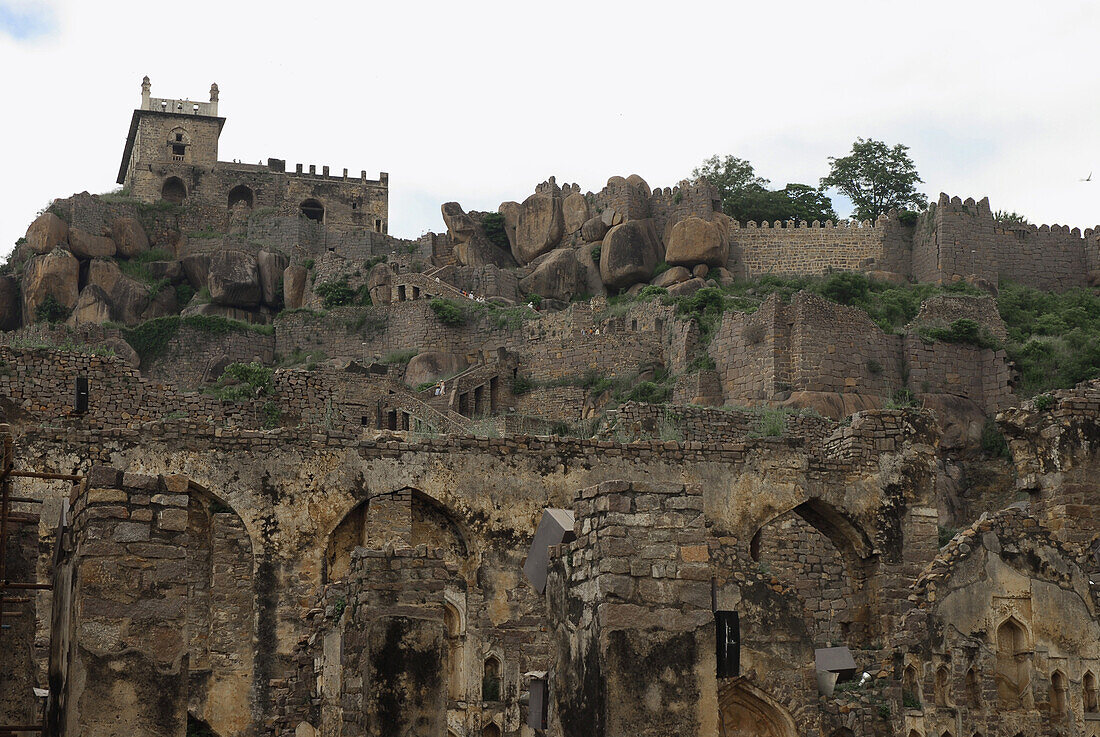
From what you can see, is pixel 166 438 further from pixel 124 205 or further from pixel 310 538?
pixel 124 205

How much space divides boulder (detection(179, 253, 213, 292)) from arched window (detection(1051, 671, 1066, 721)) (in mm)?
44295

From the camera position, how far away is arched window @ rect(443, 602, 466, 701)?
21531 mm

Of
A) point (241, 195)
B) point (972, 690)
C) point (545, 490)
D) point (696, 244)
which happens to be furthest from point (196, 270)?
point (972, 690)

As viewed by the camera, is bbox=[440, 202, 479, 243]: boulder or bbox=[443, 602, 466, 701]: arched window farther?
bbox=[440, 202, 479, 243]: boulder

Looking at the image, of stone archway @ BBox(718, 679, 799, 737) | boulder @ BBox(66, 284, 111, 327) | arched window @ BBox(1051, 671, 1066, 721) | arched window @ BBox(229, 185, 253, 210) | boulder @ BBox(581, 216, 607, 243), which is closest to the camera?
stone archway @ BBox(718, 679, 799, 737)

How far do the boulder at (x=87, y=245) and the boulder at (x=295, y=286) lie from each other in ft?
21.7

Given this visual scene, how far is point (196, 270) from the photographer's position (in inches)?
2371

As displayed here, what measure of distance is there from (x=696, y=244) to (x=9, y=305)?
78.5 ft

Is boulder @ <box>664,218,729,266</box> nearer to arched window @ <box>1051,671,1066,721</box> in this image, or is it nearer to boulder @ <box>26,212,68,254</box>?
boulder @ <box>26,212,68,254</box>

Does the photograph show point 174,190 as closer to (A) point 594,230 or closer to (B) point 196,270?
(B) point 196,270

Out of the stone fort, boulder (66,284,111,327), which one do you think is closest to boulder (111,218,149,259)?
the stone fort

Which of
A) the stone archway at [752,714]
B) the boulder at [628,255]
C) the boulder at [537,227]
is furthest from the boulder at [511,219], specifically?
the stone archway at [752,714]

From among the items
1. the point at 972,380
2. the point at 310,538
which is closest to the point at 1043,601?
the point at 310,538

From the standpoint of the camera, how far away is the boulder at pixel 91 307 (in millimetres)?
54438
